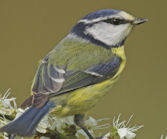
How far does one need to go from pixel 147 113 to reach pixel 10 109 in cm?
198

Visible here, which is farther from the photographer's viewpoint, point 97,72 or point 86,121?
point 97,72

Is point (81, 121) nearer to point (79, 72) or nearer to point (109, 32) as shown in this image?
point (79, 72)

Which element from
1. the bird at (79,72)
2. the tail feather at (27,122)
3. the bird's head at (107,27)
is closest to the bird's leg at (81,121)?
the bird at (79,72)

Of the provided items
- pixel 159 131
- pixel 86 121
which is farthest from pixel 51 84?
pixel 159 131

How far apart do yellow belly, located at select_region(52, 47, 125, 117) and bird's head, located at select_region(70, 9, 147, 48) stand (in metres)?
0.21

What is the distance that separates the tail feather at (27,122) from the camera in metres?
1.56

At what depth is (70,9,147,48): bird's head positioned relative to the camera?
6.76 ft

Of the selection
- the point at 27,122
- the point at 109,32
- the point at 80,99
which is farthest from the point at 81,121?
the point at 109,32

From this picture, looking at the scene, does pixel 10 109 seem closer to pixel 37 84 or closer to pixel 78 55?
pixel 37 84

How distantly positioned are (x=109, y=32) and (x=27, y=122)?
2.08 ft

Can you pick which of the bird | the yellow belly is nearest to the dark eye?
the bird

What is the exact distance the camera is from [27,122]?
1.63 m

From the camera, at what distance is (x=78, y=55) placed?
6.56 feet

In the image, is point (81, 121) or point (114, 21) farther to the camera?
point (114, 21)
